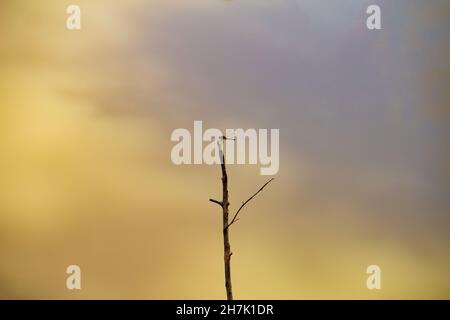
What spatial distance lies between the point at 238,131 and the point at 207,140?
306mm

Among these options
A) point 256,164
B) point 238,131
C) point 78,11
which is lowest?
point 256,164
